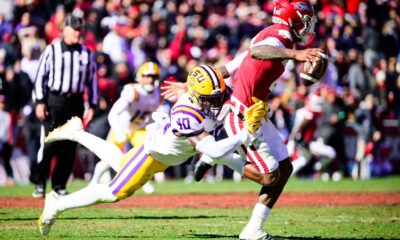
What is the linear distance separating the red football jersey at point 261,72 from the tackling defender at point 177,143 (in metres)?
0.30

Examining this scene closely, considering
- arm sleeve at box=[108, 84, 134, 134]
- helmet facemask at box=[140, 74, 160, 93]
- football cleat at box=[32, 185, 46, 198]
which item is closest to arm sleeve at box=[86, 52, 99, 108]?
arm sleeve at box=[108, 84, 134, 134]

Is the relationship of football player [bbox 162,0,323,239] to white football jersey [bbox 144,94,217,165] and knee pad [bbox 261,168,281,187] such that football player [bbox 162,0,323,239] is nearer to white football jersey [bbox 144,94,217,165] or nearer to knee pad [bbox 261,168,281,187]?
knee pad [bbox 261,168,281,187]

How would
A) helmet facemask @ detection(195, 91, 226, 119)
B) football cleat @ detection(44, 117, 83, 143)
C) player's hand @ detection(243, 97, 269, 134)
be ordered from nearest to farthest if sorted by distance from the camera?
1. player's hand @ detection(243, 97, 269, 134)
2. helmet facemask @ detection(195, 91, 226, 119)
3. football cleat @ detection(44, 117, 83, 143)

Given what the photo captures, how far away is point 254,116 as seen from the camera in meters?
6.42

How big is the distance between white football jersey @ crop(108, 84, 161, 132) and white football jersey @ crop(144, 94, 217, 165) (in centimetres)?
381

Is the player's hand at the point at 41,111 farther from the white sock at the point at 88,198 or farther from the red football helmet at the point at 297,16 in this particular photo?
the red football helmet at the point at 297,16

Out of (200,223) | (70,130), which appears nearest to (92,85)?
(70,130)

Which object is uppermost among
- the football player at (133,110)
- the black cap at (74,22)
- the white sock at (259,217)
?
the black cap at (74,22)

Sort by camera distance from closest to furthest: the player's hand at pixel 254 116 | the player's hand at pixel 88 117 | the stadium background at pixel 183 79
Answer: the player's hand at pixel 254 116
the stadium background at pixel 183 79
the player's hand at pixel 88 117

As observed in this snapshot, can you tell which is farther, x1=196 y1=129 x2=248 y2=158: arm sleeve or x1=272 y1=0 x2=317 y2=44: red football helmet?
x1=272 y1=0 x2=317 y2=44: red football helmet

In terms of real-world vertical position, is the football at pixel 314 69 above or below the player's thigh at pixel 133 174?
above

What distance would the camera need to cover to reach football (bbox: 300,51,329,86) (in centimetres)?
672

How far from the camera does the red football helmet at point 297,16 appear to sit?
7152mm

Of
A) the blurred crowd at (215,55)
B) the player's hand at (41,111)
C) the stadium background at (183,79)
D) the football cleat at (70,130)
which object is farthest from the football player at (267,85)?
the blurred crowd at (215,55)
